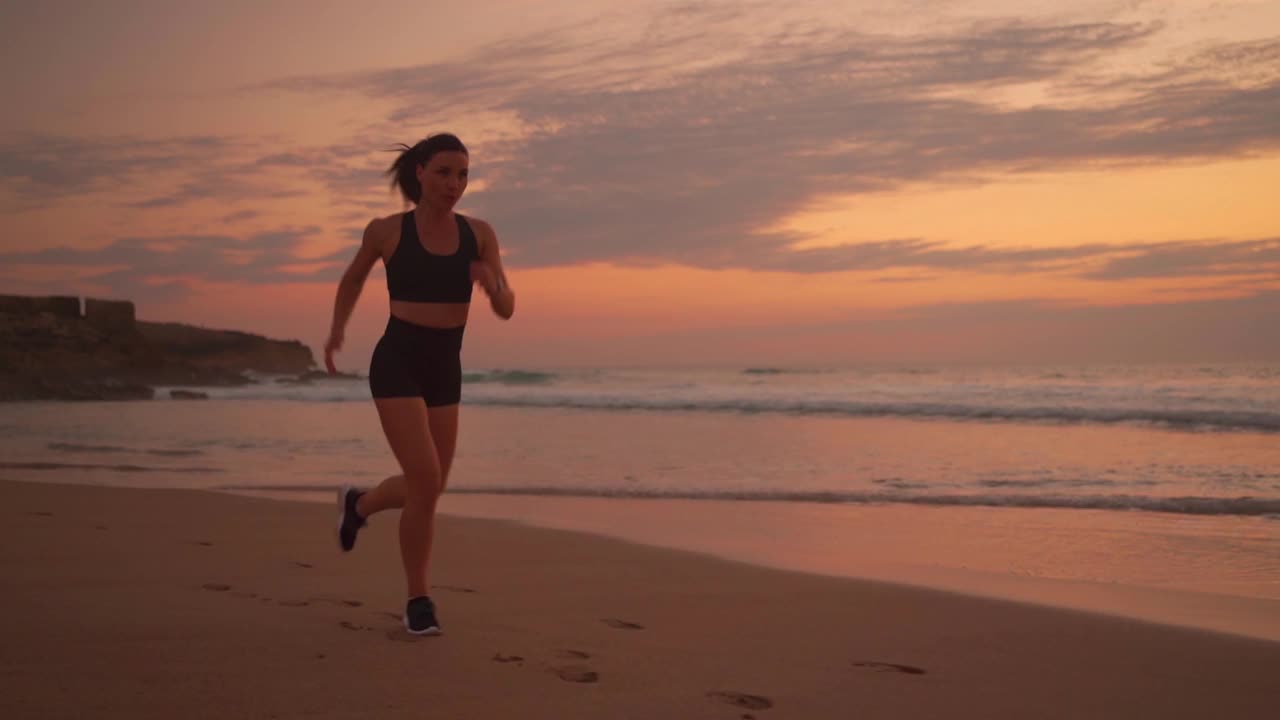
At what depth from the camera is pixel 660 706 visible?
10.8ft

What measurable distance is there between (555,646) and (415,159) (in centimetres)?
206

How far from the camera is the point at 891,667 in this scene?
386 cm

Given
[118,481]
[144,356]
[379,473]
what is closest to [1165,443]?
[379,473]

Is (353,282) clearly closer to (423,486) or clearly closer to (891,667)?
(423,486)

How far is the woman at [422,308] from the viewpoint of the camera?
418 cm

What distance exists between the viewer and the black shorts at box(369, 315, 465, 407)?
13.7 ft

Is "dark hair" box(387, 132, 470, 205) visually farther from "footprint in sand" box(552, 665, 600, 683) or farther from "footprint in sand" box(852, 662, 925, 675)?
"footprint in sand" box(852, 662, 925, 675)

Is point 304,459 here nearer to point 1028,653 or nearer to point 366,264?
point 366,264

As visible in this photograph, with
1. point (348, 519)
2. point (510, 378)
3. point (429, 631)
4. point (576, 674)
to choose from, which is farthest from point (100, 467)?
point (510, 378)

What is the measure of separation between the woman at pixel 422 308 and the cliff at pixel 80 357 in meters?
27.2

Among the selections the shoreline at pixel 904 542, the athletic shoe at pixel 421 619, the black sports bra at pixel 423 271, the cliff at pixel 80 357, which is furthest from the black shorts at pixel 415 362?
the cliff at pixel 80 357

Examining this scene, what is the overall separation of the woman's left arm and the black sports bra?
11 centimetres

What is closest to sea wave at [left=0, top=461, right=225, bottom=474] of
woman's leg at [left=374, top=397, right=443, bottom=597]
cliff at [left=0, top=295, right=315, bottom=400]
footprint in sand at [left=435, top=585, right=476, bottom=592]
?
footprint in sand at [left=435, top=585, right=476, bottom=592]

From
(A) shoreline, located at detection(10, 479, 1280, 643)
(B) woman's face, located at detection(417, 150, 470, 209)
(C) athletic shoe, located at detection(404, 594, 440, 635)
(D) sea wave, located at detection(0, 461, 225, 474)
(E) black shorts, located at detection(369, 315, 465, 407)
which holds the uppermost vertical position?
(B) woman's face, located at detection(417, 150, 470, 209)
